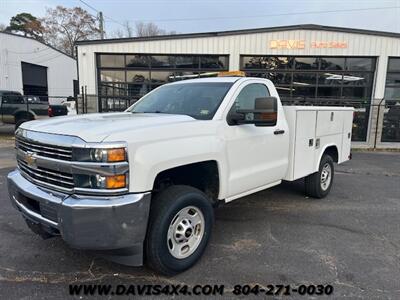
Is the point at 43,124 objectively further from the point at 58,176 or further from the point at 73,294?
the point at 73,294

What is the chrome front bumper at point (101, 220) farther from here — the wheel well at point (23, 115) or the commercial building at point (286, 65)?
the wheel well at point (23, 115)

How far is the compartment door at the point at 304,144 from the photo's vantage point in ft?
15.7

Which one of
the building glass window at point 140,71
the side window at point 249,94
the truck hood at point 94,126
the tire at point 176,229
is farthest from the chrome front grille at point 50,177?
the building glass window at point 140,71

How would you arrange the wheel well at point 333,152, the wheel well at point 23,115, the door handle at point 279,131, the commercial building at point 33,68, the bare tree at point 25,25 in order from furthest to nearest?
the bare tree at point 25,25, the commercial building at point 33,68, the wheel well at point 23,115, the wheel well at point 333,152, the door handle at point 279,131

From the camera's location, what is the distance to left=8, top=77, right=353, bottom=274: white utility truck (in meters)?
2.64

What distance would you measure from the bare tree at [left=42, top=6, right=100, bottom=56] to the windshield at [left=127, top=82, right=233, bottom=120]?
54.1 m

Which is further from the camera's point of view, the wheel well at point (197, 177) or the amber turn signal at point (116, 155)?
the wheel well at point (197, 177)

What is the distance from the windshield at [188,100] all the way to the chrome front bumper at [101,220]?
138cm

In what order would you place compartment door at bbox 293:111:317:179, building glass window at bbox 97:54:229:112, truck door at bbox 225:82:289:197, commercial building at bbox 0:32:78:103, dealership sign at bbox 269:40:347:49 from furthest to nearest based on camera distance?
commercial building at bbox 0:32:78:103
building glass window at bbox 97:54:229:112
dealership sign at bbox 269:40:347:49
compartment door at bbox 293:111:317:179
truck door at bbox 225:82:289:197

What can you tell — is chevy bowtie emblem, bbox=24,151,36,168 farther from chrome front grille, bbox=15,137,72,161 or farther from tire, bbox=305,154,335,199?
tire, bbox=305,154,335,199

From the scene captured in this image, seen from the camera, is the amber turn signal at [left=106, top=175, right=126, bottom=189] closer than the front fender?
Yes

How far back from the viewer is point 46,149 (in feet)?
9.61

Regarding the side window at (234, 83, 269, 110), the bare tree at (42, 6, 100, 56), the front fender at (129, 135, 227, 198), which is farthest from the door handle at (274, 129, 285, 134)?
the bare tree at (42, 6, 100, 56)

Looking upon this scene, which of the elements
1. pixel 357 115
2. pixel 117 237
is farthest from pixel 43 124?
pixel 357 115
